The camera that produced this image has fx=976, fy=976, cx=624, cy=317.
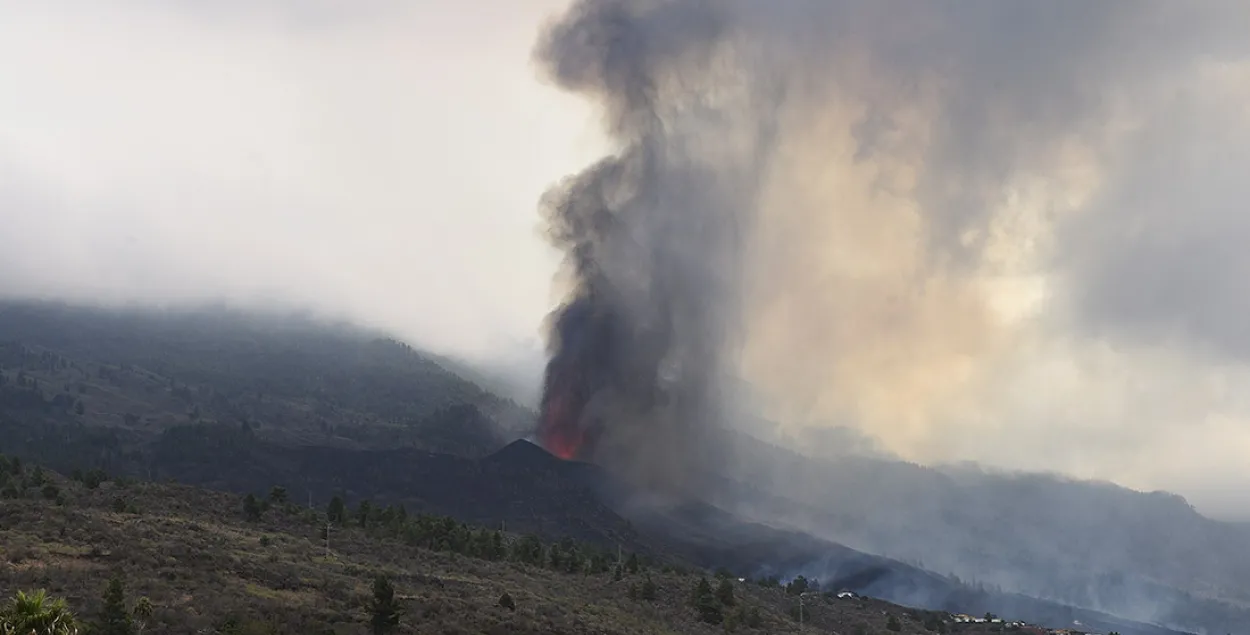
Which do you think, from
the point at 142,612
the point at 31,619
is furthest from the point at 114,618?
the point at 31,619

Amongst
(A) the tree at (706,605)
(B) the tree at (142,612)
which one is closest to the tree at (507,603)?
(A) the tree at (706,605)

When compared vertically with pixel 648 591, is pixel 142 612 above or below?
below

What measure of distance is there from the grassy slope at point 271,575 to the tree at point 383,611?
124cm

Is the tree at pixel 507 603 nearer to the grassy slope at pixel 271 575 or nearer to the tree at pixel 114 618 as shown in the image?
the grassy slope at pixel 271 575

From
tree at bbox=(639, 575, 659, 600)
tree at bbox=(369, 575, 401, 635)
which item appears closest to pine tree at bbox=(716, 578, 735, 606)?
tree at bbox=(639, 575, 659, 600)

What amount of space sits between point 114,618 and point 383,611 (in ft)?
66.2

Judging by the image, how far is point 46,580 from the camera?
7000cm

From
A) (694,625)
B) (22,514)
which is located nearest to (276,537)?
(22,514)

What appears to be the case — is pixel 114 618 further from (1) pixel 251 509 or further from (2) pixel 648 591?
(2) pixel 648 591

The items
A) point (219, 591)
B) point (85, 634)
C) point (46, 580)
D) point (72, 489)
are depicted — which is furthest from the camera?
point (72, 489)

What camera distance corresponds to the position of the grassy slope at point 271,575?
236ft

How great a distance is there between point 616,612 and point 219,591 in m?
38.9

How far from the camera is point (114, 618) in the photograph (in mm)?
59188

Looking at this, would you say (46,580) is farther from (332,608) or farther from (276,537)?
(276,537)
